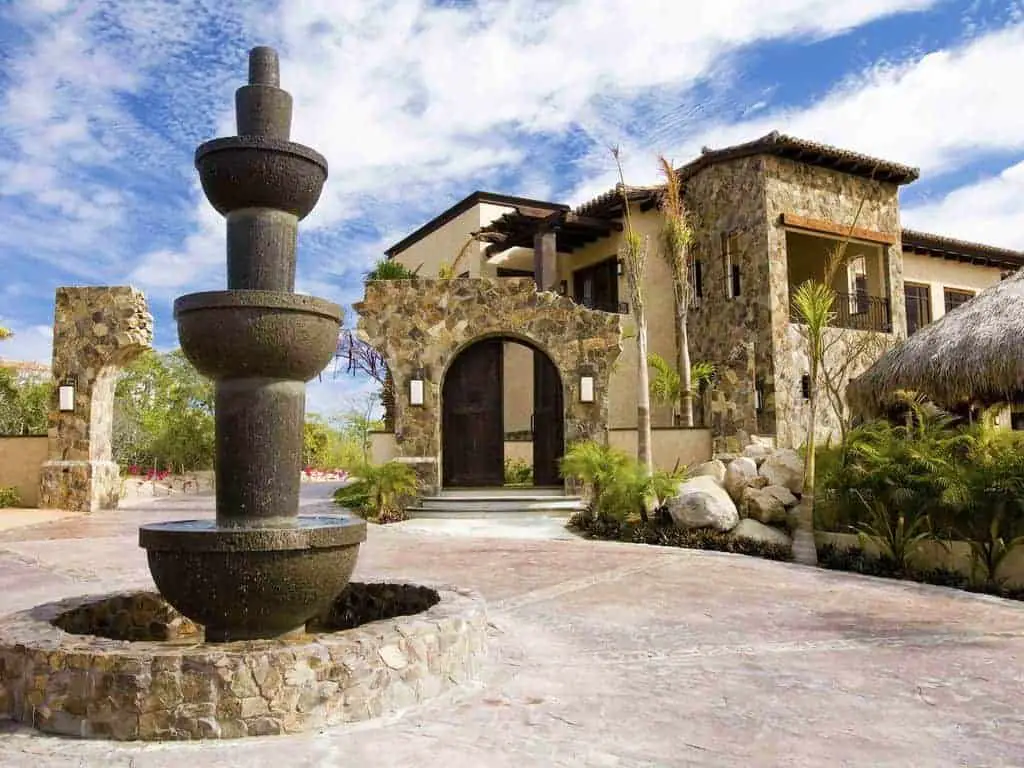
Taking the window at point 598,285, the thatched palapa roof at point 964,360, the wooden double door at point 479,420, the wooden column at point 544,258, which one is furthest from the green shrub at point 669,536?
the window at point 598,285

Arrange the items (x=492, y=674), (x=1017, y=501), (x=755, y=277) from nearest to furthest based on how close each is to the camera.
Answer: (x=492, y=674) → (x=1017, y=501) → (x=755, y=277)

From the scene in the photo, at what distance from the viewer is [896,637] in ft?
16.8

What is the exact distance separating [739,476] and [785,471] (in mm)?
568

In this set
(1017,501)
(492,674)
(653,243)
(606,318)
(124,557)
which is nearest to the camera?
(492,674)

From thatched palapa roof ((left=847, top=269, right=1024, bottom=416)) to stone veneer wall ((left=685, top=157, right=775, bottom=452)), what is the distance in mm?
2677

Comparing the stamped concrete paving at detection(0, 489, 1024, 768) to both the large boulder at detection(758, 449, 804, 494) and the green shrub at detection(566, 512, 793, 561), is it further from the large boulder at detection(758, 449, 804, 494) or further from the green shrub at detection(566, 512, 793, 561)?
the large boulder at detection(758, 449, 804, 494)

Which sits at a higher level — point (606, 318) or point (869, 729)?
point (606, 318)

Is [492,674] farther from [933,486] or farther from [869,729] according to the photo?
[933,486]

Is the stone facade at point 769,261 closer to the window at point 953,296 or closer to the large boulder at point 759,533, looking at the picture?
the window at point 953,296

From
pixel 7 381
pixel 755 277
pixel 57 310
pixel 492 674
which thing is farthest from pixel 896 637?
pixel 7 381

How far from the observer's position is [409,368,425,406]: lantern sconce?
512 inches

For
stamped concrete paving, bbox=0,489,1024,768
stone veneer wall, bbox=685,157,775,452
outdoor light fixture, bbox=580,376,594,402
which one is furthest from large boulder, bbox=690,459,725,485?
stone veneer wall, bbox=685,157,775,452

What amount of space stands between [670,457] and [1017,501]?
6.61 m

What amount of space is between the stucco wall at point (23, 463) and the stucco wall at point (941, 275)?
20.4 m
